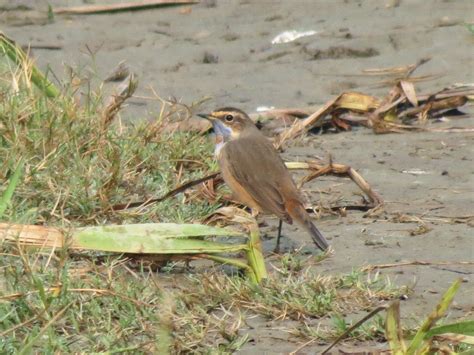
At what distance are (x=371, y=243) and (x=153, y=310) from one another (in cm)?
151

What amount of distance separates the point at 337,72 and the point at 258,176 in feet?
11.1

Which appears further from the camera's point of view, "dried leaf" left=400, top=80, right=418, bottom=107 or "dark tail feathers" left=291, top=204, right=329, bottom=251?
"dried leaf" left=400, top=80, right=418, bottom=107

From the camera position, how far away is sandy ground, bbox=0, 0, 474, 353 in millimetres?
6238

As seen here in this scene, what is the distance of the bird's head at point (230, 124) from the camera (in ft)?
24.7

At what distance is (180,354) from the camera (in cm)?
493

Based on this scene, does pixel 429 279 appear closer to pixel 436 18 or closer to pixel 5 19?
pixel 436 18

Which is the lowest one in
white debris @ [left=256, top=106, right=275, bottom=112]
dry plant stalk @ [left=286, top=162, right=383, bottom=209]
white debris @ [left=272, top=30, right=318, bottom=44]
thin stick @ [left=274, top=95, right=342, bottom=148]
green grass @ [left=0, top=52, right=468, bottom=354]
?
white debris @ [left=272, top=30, right=318, bottom=44]

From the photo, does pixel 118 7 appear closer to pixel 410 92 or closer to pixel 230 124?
pixel 410 92

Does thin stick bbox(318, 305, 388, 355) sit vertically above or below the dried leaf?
above

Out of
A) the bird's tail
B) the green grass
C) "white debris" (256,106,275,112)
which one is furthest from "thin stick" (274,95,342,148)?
the bird's tail

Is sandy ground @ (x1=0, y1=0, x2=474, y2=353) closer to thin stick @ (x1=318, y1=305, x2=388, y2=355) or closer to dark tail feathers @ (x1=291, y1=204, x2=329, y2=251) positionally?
dark tail feathers @ (x1=291, y1=204, x2=329, y2=251)

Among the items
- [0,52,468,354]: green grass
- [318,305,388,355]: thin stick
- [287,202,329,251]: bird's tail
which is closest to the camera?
[318,305,388,355]: thin stick

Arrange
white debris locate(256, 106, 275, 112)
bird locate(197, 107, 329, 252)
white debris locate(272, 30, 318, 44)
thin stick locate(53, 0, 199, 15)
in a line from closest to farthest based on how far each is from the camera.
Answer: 1. bird locate(197, 107, 329, 252)
2. white debris locate(256, 106, 275, 112)
3. white debris locate(272, 30, 318, 44)
4. thin stick locate(53, 0, 199, 15)

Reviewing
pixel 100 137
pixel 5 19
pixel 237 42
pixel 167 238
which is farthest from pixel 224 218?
pixel 5 19
